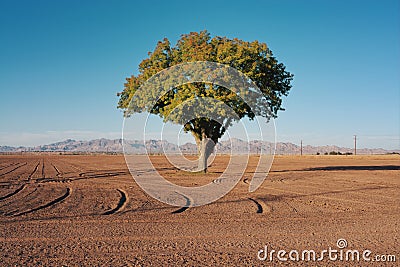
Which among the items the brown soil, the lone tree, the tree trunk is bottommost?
the brown soil

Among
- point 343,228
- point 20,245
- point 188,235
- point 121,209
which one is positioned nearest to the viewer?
point 20,245

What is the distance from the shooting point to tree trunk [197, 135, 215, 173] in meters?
32.5

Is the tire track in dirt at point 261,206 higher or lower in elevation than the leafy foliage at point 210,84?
lower

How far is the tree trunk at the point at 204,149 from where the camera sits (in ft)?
107

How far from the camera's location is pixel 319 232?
34.7 ft

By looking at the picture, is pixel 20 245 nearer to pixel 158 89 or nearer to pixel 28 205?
pixel 28 205

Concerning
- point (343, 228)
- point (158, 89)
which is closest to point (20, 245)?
point (343, 228)

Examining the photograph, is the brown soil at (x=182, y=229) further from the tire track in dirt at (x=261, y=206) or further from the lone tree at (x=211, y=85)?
the lone tree at (x=211, y=85)

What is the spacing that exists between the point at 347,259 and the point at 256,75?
72.7 ft

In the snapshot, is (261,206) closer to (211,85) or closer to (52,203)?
(52,203)

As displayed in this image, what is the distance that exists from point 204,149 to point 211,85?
632cm

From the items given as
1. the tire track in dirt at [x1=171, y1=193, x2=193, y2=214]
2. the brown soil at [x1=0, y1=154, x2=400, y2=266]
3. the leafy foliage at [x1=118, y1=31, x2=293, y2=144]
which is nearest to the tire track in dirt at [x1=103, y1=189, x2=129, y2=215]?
the brown soil at [x1=0, y1=154, x2=400, y2=266]

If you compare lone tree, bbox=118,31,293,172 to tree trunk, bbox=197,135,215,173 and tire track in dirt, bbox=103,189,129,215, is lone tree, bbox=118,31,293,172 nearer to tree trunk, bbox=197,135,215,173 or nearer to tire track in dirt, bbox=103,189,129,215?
tree trunk, bbox=197,135,215,173

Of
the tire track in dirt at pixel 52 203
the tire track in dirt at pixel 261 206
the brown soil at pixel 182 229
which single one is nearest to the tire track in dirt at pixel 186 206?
the brown soil at pixel 182 229
